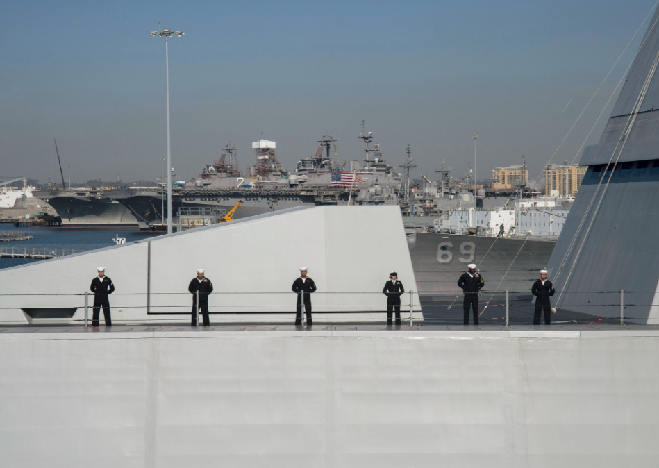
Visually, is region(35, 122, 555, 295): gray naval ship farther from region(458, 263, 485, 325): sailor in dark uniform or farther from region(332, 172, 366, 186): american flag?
region(458, 263, 485, 325): sailor in dark uniform

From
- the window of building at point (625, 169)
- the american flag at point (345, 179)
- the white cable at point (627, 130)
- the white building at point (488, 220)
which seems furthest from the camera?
the american flag at point (345, 179)

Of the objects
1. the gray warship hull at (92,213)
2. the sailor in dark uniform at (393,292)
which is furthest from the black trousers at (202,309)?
the gray warship hull at (92,213)

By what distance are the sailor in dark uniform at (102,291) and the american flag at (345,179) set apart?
7990 cm

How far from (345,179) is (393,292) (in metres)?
87.3

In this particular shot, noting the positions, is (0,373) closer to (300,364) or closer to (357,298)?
(300,364)

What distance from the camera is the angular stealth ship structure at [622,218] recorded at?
8.43 meters

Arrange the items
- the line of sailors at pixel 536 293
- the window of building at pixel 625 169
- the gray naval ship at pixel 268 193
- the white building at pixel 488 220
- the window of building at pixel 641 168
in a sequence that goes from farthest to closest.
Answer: the gray naval ship at pixel 268 193, the white building at pixel 488 220, the window of building at pixel 625 169, the window of building at pixel 641 168, the line of sailors at pixel 536 293

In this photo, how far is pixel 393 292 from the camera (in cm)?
805

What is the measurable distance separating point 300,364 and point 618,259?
4987 mm

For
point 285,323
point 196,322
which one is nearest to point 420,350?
point 285,323

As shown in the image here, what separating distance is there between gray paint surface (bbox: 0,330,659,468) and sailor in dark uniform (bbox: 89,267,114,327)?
0.83 metres

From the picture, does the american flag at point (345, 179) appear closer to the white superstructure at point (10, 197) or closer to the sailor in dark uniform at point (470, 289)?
the sailor in dark uniform at point (470, 289)

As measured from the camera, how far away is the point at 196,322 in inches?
314

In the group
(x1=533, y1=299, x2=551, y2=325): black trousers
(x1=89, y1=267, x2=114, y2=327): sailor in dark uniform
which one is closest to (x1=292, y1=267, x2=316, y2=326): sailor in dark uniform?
A: (x1=89, y1=267, x2=114, y2=327): sailor in dark uniform
